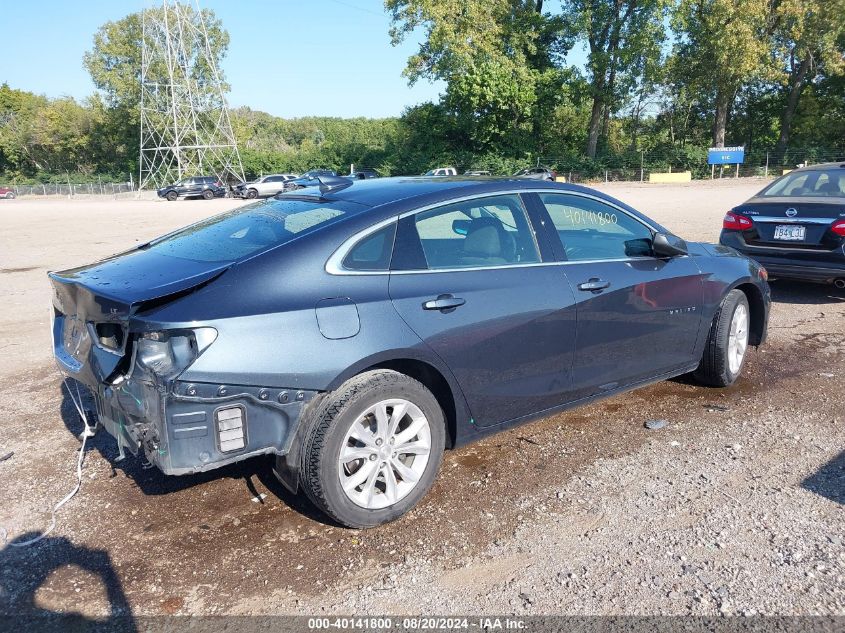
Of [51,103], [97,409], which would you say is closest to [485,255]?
[97,409]

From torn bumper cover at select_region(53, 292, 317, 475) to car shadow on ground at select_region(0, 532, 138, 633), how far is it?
552 millimetres

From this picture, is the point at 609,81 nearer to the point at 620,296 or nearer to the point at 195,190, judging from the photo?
the point at 195,190

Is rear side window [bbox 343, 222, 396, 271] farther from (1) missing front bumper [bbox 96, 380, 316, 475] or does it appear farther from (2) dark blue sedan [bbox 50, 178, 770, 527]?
(1) missing front bumper [bbox 96, 380, 316, 475]

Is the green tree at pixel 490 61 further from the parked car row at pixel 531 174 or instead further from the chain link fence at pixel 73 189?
the chain link fence at pixel 73 189

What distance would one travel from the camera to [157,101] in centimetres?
5859

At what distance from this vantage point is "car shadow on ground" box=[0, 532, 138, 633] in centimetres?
275

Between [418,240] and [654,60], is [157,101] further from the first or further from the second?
[418,240]

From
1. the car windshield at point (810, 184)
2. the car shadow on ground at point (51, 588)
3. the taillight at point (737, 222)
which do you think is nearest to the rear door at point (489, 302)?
the car shadow on ground at point (51, 588)

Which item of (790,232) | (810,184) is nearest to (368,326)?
(790,232)

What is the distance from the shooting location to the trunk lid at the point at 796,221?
7367 mm

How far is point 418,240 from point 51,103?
88.8 m

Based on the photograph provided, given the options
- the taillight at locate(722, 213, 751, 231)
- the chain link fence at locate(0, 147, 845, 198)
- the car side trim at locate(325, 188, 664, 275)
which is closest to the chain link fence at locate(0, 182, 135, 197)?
the chain link fence at locate(0, 147, 845, 198)

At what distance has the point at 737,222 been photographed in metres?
8.14

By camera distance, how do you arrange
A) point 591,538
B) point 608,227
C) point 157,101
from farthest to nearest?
point 157,101 < point 608,227 < point 591,538
